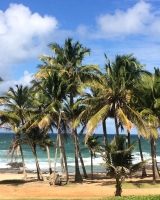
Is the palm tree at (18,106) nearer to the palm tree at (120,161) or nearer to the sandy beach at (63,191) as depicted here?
the sandy beach at (63,191)

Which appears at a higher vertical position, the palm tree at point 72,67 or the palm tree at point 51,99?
the palm tree at point 72,67

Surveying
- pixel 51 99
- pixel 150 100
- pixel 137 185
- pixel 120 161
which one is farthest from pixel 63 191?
pixel 150 100

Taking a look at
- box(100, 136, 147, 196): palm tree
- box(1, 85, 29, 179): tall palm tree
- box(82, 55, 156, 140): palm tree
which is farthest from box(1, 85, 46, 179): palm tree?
box(100, 136, 147, 196): palm tree

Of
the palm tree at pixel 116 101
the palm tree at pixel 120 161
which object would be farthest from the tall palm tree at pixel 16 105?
the palm tree at pixel 120 161

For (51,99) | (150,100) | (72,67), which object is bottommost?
(150,100)

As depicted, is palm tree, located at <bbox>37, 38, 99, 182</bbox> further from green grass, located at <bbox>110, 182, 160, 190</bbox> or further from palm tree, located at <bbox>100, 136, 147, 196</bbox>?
palm tree, located at <bbox>100, 136, 147, 196</bbox>

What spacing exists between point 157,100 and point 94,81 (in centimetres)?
459

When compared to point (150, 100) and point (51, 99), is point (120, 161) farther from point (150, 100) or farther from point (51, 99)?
point (51, 99)

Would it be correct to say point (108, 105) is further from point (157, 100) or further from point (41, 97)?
point (41, 97)

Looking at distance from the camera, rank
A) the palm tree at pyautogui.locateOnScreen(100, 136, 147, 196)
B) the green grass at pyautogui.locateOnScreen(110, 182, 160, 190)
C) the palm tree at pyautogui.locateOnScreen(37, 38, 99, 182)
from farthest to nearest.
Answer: the palm tree at pyautogui.locateOnScreen(37, 38, 99, 182) → the green grass at pyautogui.locateOnScreen(110, 182, 160, 190) → the palm tree at pyautogui.locateOnScreen(100, 136, 147, 196)

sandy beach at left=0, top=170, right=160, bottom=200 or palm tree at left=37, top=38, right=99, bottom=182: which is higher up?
palm tree at left=37, top=38, right=99, bottom=182

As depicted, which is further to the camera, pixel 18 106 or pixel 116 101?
pixel 18 106

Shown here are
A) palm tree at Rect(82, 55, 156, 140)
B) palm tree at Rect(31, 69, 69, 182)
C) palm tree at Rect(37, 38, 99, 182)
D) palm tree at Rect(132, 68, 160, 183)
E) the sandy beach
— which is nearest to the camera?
the sandy beach

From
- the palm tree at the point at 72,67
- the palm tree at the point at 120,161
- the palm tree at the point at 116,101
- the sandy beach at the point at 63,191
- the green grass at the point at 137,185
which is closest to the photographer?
the palm tree at the point at 120,161
